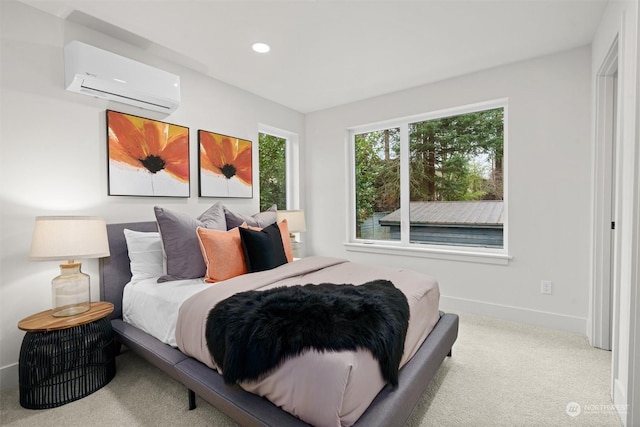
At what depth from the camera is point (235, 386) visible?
1401 millimetres

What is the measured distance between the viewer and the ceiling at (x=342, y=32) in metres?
2.11

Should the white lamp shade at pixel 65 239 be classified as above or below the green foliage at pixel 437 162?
below

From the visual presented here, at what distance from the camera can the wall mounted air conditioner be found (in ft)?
7.02

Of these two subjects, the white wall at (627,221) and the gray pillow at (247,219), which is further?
the gray pillow at (247,219)

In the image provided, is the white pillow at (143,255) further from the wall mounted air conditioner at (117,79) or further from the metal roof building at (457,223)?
the metal roof building at (457,223)

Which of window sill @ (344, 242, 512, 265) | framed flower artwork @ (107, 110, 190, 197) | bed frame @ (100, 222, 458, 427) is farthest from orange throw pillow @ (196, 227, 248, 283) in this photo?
window sill @ (344, 242, 512, 265)

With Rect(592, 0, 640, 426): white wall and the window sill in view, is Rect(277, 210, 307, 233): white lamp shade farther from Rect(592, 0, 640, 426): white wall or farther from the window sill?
Rect(592, 0, 640, 426): white wall

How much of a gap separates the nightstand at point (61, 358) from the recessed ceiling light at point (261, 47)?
2351 millimetres

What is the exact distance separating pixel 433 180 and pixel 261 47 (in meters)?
2.37

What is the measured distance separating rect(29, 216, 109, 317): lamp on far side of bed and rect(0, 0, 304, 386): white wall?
0.95 ft

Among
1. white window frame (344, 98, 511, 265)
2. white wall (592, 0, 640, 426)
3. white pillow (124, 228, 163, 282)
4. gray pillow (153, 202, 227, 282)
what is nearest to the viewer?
white wall (592, 0, 640, 426)

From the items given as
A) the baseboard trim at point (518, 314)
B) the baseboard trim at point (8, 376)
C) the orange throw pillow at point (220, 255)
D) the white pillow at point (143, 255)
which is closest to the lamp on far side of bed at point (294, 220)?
the orange throw pillow at point (220, 255)

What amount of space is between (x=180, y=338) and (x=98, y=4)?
7.54 feet

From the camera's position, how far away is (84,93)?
7.54 feet
